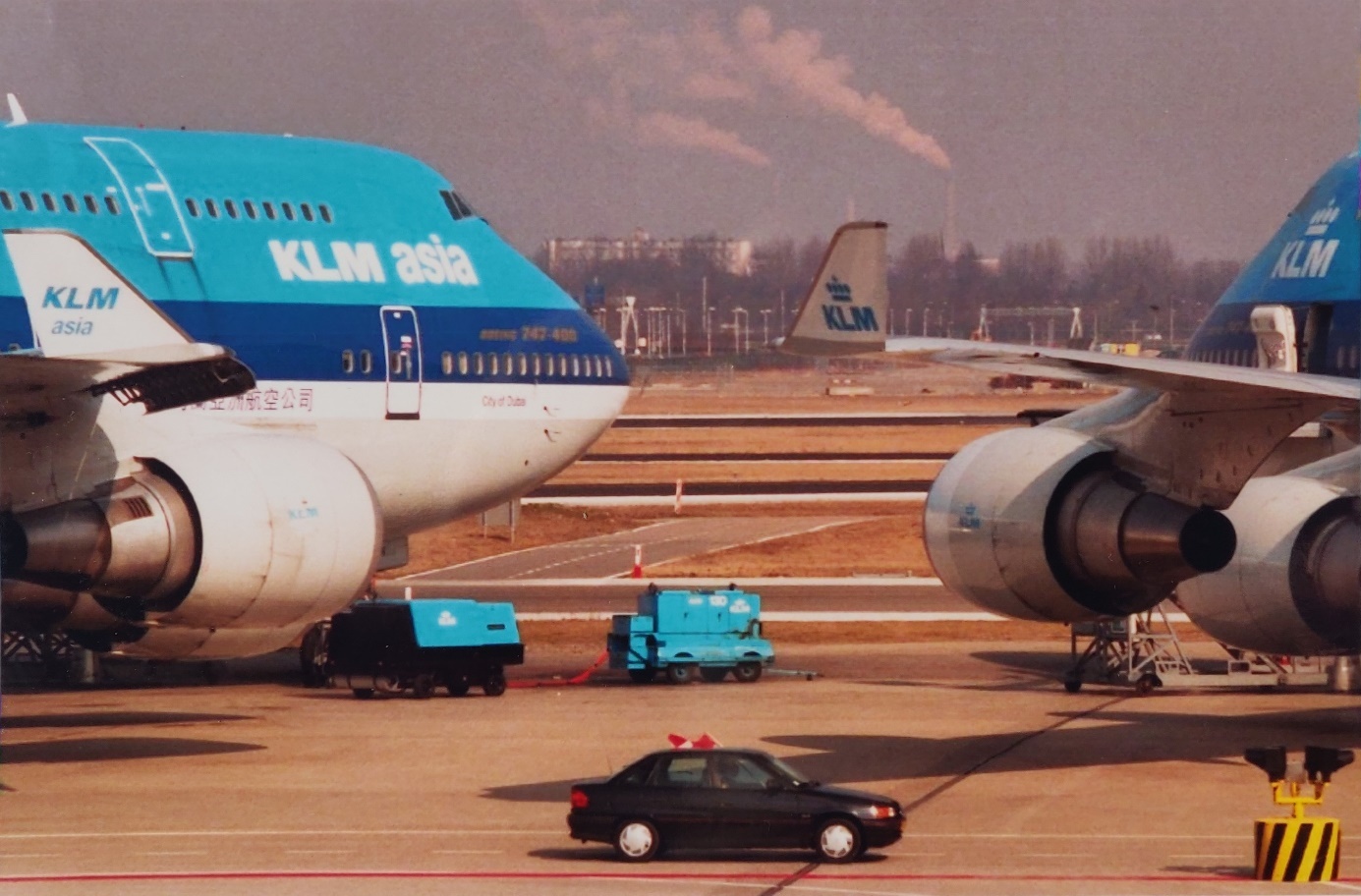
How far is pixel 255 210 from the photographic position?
3897 centimetres

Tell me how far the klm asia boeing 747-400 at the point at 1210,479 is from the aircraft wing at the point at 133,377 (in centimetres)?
854

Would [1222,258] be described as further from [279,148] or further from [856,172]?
[279,148]

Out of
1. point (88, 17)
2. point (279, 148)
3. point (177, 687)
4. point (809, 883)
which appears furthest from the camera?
point (177, 687)

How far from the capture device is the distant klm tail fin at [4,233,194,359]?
28859mm

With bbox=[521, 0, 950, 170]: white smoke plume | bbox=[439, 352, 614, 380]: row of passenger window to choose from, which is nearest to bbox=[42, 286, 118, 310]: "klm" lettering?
bbox=[521, 0, 950, 170]: white smoke plume

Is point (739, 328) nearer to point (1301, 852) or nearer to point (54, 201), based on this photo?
point (1301, 852)

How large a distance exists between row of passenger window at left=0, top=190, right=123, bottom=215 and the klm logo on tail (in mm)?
17718

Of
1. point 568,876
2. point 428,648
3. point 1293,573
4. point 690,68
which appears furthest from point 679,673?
point 568,876

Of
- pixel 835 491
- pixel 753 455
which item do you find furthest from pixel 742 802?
pixel 753 455

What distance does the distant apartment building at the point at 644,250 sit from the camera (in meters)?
26.5

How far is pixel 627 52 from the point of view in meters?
27.3

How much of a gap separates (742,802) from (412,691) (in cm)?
1859

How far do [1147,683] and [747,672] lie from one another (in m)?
7.50

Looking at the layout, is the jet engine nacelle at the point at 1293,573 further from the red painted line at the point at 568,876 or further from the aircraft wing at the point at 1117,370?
the red painted line at the point at 568,876
